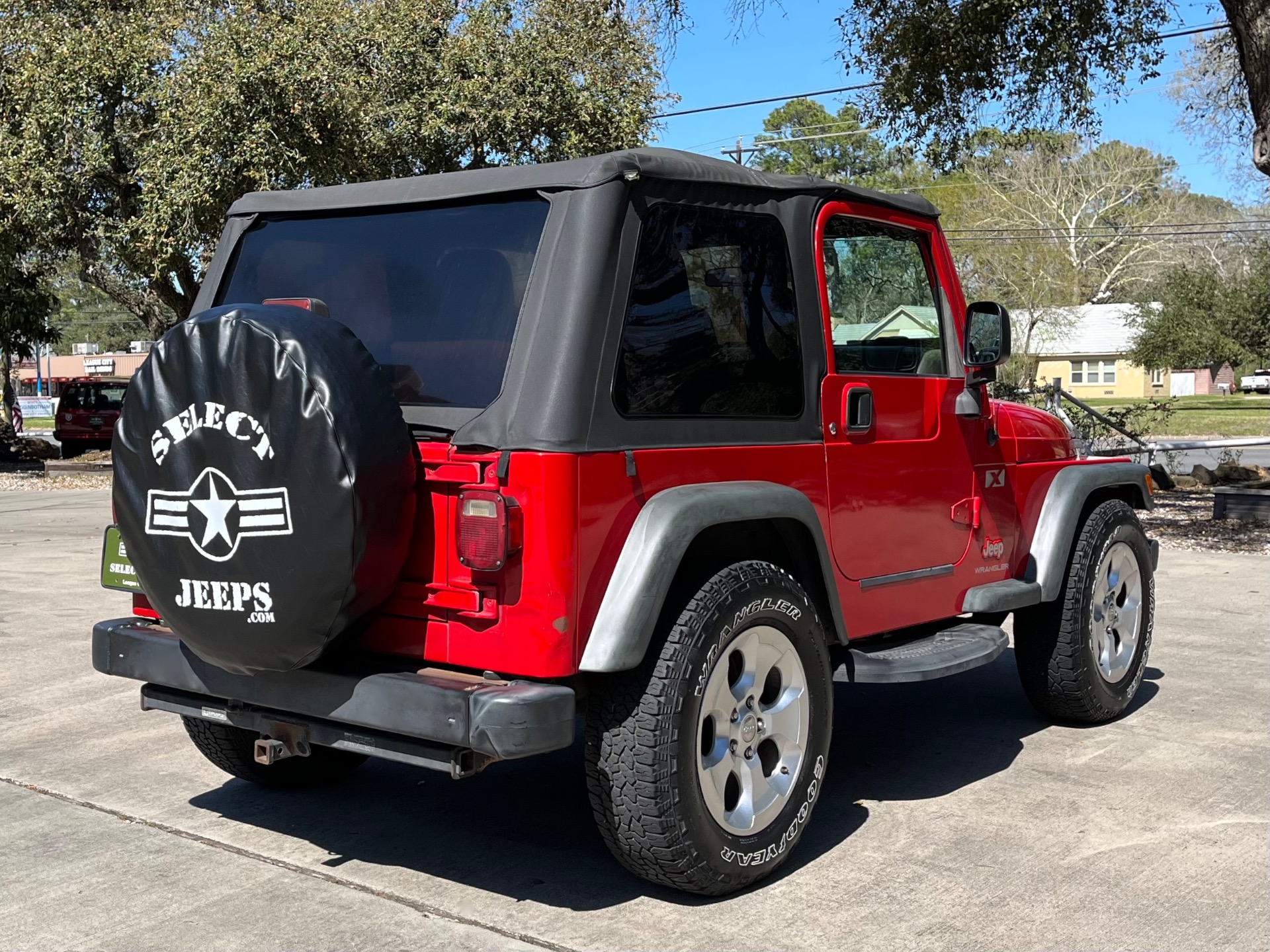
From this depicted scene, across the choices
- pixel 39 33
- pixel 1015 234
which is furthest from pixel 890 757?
pixel 1015 234

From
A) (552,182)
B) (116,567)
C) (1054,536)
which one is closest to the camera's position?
(552,182)

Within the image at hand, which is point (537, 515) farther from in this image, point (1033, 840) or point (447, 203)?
point (1033, 840)

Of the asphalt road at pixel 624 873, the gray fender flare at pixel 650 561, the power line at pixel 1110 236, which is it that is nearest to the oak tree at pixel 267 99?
the asphalt road at pixel 624 873

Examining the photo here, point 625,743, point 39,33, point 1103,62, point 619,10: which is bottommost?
point 625,743

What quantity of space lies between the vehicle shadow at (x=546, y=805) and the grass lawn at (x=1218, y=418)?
807 inches

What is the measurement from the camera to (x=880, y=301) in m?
4.90

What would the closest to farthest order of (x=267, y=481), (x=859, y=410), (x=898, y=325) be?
(x=267, y=481) → (x=859, y=410) → (x=898, y=325)

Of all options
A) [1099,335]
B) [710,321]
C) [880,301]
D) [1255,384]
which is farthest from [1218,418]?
[710,321]

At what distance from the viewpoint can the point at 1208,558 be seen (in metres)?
11.3

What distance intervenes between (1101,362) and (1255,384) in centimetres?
803

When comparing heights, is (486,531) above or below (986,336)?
below

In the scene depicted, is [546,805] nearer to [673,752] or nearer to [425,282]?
[673,752]

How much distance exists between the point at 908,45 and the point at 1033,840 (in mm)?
10077

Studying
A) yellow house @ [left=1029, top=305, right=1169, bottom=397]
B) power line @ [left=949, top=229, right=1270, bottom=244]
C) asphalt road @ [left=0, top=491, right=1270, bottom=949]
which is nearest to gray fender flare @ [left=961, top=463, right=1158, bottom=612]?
asphalt road @ [left=0, top=491, right=1270, bottom=949]
